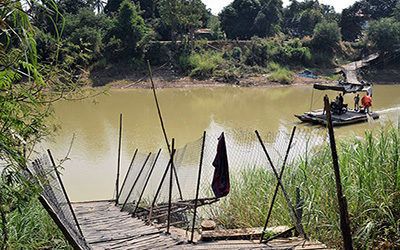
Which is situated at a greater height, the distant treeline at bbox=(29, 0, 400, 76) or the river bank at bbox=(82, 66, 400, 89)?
the distant treeline at bbox=(29, 0, 400, 76)

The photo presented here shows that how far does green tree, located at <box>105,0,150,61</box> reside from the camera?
82.4ft

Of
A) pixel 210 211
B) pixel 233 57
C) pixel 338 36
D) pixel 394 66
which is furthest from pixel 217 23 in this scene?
pixel 210 211

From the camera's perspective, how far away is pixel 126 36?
2533cm

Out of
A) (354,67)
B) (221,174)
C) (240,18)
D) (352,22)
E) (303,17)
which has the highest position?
(303,17)

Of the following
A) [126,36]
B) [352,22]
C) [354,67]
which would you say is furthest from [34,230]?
[352,22]

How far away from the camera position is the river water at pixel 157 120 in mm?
9094

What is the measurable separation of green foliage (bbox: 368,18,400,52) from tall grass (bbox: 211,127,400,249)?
24.7 metres

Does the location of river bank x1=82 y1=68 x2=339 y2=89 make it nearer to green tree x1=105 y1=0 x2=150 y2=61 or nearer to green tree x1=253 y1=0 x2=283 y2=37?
green tree x1=105 y1=0 x2=150 y2=61

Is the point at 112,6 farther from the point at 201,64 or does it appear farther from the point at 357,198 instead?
the point at 357,198

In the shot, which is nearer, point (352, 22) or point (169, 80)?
point (169, 80)

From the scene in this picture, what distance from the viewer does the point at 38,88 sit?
1803 mm

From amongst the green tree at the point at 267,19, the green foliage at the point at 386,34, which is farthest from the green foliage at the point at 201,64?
the green foliage at the point at 386,34

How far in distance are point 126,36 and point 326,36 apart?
12313 millimetres

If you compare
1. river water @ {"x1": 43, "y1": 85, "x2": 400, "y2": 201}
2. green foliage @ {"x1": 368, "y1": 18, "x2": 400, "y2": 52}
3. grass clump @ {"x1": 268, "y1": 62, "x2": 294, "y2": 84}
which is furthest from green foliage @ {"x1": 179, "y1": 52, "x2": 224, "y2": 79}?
green foliage @ {"x1": 368, "y1": 18, "x2": 400, "y2": 52}
